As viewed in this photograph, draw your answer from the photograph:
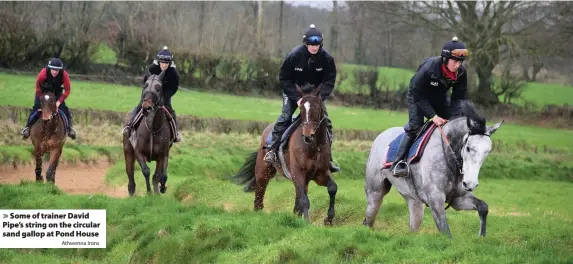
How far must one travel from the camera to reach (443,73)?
12.0 m

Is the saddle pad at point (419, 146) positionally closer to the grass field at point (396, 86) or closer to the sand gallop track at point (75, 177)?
the sand gallop track at point (75, 177)

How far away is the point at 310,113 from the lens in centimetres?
1291

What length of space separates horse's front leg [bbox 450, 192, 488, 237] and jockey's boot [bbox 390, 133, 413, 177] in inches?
35.6

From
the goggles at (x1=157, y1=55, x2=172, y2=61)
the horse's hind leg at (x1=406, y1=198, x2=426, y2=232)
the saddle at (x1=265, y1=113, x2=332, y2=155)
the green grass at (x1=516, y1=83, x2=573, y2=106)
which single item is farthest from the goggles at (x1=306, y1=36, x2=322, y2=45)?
the green grass at (x1=516, y1=83, x2=573, y2=106)

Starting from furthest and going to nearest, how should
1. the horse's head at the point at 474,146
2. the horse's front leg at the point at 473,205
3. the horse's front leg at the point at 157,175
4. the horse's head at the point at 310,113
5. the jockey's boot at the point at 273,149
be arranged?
1. the horse's front leg at the point at 157,175
2. the jockey's boot at the point at 273,149
3. the horse's head at the point at 310,113
4. the horse's front leg at the point at 473,205
5. the horse's head at the point at 474,146

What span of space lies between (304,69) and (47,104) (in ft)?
24.2

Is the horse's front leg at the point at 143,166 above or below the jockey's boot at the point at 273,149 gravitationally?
below

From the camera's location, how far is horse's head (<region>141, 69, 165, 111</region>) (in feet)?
55.1

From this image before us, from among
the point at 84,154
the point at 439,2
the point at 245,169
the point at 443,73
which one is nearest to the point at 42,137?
the point at 245,169

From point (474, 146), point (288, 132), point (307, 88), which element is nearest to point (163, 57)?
point (288, 132)

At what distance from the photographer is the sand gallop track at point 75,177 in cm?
2180

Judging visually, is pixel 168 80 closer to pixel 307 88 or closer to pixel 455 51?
pixel 307 88

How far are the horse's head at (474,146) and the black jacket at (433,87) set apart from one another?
34.1 inches

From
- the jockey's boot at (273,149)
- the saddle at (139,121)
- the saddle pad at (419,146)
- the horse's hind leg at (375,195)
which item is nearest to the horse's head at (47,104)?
the saddle at (139,121)
